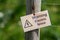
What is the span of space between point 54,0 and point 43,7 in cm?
7

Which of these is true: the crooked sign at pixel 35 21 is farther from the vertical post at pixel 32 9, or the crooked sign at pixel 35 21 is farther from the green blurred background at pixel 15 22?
the green blurred background at pixel 15 22

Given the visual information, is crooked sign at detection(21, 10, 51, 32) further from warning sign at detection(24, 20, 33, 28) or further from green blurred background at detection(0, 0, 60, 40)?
green blurred background at detection(0, 0, 60, 40)

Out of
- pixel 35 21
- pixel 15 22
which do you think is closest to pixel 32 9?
pixel 35 21

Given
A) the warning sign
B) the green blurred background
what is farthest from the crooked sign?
the green blurred background

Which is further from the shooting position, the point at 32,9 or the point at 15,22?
the point at 15,22

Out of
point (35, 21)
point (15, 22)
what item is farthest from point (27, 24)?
point (15, 22)

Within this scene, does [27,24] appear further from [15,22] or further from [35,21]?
[15,22]

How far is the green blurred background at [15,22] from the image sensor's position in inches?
45.2

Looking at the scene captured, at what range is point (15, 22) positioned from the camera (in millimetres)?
1157

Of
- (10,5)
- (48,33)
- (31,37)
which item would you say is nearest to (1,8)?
(10,5)

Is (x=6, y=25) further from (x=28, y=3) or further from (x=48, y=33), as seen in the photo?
(x=28, y=3)

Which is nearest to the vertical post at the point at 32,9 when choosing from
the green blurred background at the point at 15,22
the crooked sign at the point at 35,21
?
the crooked sign at the point at 35,21

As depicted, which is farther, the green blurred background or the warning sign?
the green blurred background

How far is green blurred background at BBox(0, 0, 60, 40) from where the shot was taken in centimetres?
115
